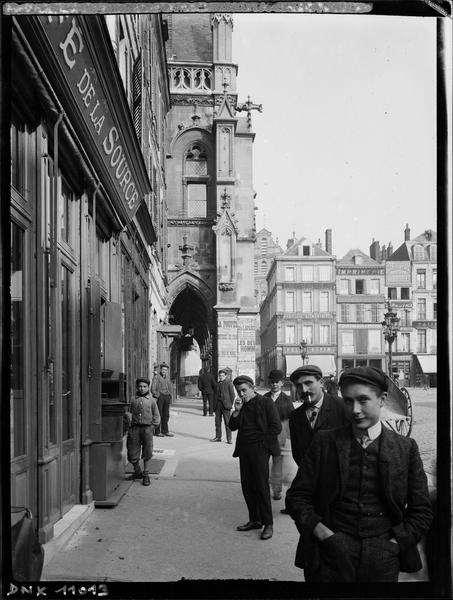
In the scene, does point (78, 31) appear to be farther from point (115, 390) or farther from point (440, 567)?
point (115, 390)

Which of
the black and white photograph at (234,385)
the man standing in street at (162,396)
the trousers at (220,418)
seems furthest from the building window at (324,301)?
the man standing in street at (162,396)

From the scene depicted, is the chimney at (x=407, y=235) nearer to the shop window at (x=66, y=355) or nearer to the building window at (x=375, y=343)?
the building window at (x=375, y=343)

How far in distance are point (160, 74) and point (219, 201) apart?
8.12 metres

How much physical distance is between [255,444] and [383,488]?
3.48 metres

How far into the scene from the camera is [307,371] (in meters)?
4.57

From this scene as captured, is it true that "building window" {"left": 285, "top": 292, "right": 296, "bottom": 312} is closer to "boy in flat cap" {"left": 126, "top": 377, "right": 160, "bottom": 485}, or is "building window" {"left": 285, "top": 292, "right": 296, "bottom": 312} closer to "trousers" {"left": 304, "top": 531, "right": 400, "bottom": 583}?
"trousers" {"left": 304, "top": 531, "right": 400, "bottom": 583}

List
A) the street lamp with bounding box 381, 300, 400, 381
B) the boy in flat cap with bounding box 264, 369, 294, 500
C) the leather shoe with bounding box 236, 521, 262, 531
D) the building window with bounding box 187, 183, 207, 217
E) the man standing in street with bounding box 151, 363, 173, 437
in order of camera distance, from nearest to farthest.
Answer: the street lamp with bounding box 381, 300, 400, 381, the leather shoe with bounding box 236, 521, 262, 531, the boy in flat cap with bounding box 264, 369, 294, 500, the man standing in street with bounding box 151, 363, 173, 437, the building window with bounding box 187, 183, 207, 217

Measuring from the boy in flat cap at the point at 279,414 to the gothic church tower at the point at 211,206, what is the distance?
19.5 m

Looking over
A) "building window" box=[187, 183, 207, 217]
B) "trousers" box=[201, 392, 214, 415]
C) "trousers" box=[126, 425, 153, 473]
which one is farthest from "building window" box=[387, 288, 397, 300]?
"building window" box=[187, 183, 207, 217]

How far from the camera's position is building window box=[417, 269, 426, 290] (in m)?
4.08

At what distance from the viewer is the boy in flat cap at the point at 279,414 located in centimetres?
750

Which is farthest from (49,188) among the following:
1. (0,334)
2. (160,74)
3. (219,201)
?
(219,201)

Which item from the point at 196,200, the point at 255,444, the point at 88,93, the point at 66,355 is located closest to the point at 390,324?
the point at 255,444

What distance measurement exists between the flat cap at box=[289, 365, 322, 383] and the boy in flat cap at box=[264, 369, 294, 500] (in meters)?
2.52
